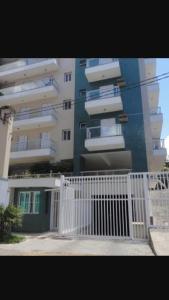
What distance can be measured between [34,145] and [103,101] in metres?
7.44

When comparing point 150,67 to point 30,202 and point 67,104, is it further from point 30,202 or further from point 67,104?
point 30,202

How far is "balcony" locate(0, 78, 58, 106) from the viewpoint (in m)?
23.6

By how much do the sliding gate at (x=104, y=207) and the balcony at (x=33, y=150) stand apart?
9.78 meters

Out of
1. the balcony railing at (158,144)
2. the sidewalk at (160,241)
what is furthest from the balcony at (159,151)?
the sidewalk at (160,241)

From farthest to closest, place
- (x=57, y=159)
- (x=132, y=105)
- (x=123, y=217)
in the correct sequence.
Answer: (x=57, y=159)
(x=132, y=105)
(x=123, y=217)

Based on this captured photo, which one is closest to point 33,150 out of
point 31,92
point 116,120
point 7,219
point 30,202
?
point 31,92

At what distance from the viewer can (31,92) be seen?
24.1 metres

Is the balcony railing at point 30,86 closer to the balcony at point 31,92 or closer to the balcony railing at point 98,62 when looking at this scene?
the balcony at point 31,92

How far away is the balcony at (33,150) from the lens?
21.5 meters
